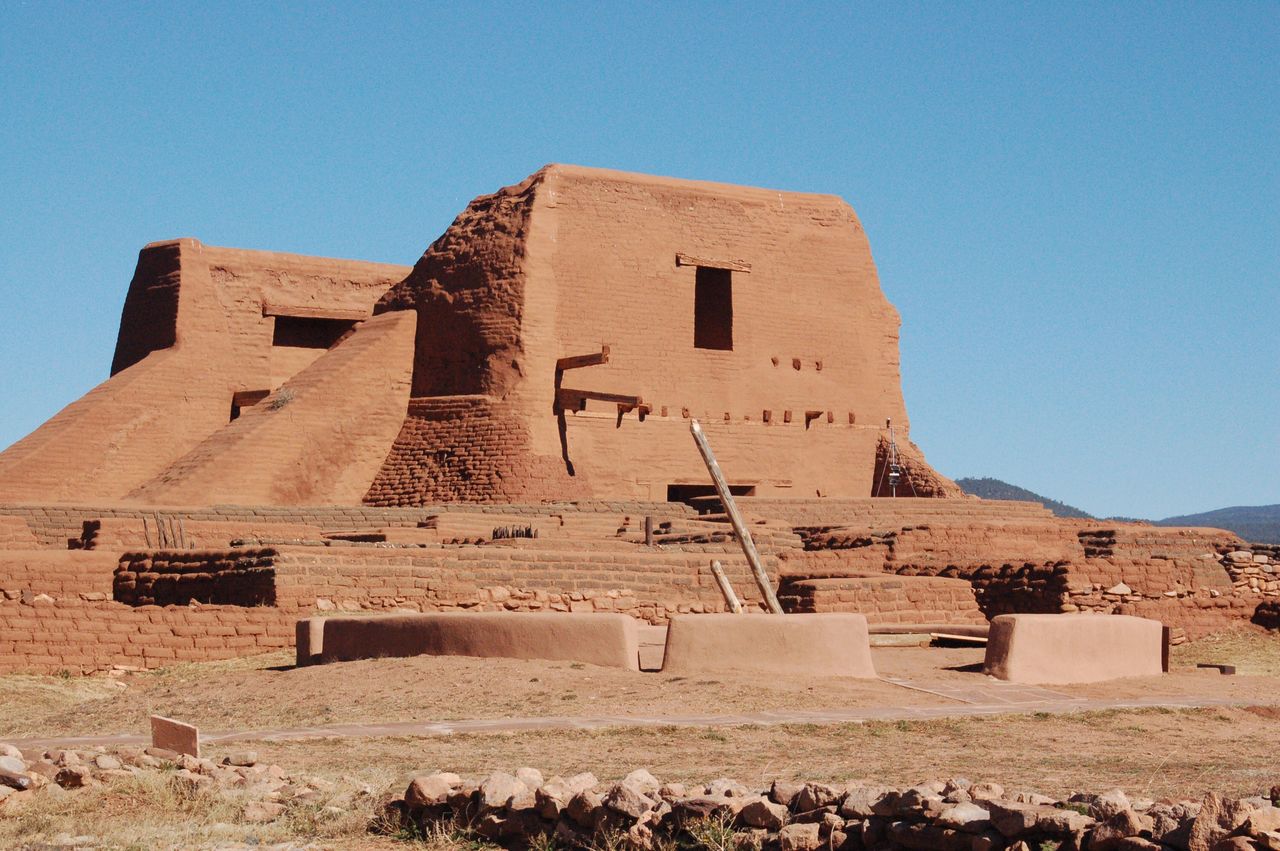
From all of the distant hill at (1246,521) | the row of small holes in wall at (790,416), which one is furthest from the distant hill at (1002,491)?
the row of small holes in wall at (790,416)

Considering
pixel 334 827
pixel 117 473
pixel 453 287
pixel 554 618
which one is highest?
pixel 453 287

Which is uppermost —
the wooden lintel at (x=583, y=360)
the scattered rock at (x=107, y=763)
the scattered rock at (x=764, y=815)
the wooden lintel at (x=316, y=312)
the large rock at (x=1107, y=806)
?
the wooden lintel at (x=316, y=312)

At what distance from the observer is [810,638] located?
10.6 metres

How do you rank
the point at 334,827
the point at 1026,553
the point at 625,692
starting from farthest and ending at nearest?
the point at 1026,553, the point at 625,692, the point at 334,827

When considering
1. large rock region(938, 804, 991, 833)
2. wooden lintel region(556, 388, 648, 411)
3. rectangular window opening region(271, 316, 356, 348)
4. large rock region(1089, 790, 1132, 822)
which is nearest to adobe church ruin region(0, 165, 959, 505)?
wooden lintel region(556, 388, 648, 411)

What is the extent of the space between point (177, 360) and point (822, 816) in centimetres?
2342

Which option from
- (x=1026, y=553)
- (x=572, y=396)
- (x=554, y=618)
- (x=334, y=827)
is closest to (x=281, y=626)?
(x=554, y=618)

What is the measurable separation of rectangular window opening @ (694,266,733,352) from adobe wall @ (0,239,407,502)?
18.5ft

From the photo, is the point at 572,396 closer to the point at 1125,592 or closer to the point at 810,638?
the point at 1125,592

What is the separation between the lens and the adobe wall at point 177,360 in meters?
25.6

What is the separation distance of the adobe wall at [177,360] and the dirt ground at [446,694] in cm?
1442

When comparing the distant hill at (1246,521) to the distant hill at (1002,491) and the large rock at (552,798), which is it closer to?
the distant hill at (1002,491)

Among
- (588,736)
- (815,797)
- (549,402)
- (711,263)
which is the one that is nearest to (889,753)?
(588,736)

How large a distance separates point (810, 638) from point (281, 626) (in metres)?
4.82
